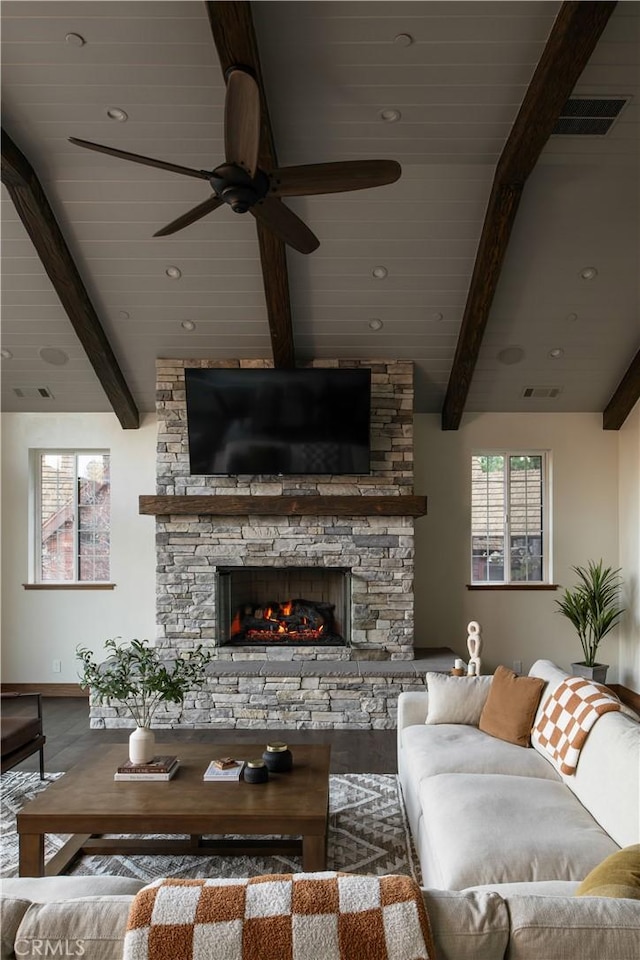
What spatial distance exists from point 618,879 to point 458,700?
228 cm

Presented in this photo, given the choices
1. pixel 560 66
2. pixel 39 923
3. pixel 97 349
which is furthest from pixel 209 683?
pixel 560 66

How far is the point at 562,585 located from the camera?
261 inches

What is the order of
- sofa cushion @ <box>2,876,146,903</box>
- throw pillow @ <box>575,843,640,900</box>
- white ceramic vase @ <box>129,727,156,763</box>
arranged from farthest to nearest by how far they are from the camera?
white ceramic vase @ <box>129,727,156,763</box> < sofa cushion @ <box>2,876,146,903</box> < throw pillow @ <box>575,843,640,900</box>

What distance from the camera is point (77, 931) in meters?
1.41

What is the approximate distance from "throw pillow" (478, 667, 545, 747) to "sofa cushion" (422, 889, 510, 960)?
2194 mm

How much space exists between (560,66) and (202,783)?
3.88 m

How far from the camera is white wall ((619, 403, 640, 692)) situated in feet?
20.6

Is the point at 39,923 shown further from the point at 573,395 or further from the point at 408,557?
the point at 573,395

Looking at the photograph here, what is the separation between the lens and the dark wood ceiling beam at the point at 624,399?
6.06 metres

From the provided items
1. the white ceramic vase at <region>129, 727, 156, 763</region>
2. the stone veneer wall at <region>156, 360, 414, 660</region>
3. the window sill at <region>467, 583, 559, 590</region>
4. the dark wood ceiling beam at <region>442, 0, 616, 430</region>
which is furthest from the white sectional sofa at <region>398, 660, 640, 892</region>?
the window sill at <region>467, 583, 559, 590</region>

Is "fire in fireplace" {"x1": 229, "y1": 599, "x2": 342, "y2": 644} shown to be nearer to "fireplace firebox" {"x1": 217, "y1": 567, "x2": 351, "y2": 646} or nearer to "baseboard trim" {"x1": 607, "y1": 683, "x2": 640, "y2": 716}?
"fireplace firebox" {"x1": 217, "y1": 567, "x2": 351, "y2": 646}

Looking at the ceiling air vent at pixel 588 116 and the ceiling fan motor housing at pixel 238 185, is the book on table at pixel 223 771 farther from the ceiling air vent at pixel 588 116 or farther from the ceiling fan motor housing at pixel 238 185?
the ceiling air vent at pixel 588 116

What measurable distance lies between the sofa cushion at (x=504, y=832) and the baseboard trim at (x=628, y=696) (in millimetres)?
3485

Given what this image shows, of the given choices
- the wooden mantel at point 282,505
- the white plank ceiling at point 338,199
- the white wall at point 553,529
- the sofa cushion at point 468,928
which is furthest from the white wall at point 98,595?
the sofa cushion at point 468,928
